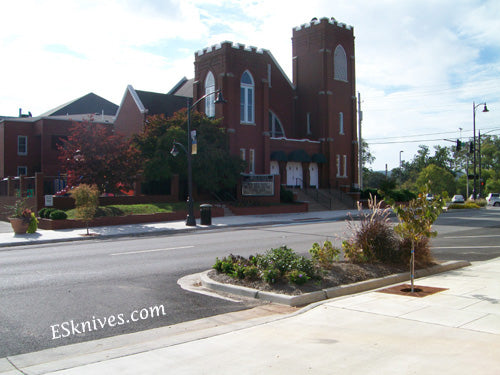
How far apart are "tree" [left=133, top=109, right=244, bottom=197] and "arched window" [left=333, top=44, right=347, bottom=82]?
15.7 meters

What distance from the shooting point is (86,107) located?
57.0m

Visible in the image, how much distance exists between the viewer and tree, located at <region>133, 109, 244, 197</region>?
29.3 m

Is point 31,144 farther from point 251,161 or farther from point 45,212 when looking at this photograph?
point 45,212

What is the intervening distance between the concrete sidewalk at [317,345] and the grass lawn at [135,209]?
19267 millimetres

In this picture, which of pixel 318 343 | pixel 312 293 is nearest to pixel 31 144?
pixel 312 293

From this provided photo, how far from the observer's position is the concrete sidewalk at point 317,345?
189 inches

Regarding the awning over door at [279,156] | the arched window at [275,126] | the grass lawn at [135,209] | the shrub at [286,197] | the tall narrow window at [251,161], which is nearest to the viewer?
the grass lawn at [135,209]

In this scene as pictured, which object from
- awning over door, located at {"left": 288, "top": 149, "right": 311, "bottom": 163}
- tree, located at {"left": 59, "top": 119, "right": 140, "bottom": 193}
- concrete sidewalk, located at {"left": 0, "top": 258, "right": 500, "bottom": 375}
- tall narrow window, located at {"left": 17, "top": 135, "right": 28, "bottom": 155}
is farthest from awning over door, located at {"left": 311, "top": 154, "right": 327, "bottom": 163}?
concrete sidewalk, located at {"left": 0, "top": 258, "right": 500, "bottom": 375}

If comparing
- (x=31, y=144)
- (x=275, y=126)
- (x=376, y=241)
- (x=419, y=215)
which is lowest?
(x=376, y=241)

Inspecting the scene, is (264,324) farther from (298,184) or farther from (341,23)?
(341,23)

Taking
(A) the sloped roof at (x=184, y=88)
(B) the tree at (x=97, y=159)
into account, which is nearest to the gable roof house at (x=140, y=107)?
(A) the sloped roof at (x=184, y=88)

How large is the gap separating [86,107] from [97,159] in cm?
3503

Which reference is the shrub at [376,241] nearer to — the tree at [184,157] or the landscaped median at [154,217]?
the landscaped median at [154,217]

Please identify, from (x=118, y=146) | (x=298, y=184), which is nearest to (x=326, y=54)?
(x=298, y=184)
